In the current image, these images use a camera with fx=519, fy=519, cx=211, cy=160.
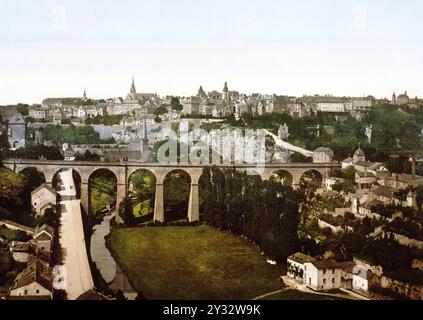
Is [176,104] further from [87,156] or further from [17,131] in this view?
[17,131]

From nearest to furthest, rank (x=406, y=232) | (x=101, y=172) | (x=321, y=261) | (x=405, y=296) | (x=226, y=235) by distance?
(x=405, y=296) < (x=321, y=261) < (x=406, y=232) < (x=226, y=235) < (x=101, y=172)

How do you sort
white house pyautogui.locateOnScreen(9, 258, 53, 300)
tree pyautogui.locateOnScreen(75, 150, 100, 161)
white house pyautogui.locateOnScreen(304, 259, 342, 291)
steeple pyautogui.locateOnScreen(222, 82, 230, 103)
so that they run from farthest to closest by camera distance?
tree pyautogui.locateOnScreen(75, 150, 100, 161), steeple pyautogui.locateOnScreen(222, 82, 230, 103), white house pyautogui.locateOnScreen(304, 259, 342, 291), white house pyautogui.locateOnScreen(9, 258, 53, 300)

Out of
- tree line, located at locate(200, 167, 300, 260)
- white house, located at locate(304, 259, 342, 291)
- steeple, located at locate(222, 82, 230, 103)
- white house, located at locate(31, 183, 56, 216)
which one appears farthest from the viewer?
white house, located at locate(31, 183, 56, 216)

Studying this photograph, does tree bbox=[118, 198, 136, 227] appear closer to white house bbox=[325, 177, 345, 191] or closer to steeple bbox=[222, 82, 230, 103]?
steeple bbox=[222, 82, 230, 103]

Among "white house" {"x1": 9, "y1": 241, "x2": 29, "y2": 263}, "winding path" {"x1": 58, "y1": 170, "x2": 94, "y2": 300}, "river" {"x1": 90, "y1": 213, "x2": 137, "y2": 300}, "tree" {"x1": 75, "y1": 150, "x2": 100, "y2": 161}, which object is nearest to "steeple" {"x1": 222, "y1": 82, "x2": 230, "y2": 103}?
"tree" {"x1": 75, "y1": 150, "x2": 100, "y2": 161}
